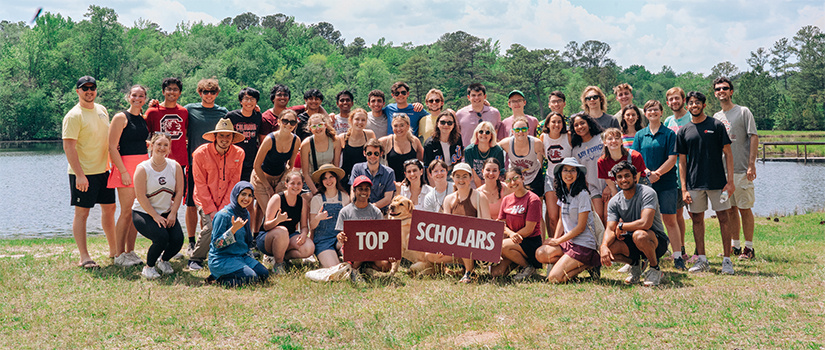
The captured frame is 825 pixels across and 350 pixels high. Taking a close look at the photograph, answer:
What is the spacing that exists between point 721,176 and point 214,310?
6.54 meters

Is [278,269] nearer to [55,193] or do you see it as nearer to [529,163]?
[529,163]

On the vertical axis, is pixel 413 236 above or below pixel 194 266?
above

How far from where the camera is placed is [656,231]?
761 cm

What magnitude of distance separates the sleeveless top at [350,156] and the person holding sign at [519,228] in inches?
93.6

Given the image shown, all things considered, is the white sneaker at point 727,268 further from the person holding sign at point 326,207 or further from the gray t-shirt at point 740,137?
the person holding sign at point 326,207

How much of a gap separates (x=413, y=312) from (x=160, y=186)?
13.1ft

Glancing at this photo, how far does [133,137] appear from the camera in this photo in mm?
8922

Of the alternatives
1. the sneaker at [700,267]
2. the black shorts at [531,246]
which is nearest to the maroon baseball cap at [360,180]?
the black shorts at [531,246]

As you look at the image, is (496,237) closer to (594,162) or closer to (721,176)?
(594,162)

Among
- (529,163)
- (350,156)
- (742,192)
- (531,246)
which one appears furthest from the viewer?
(350,156)

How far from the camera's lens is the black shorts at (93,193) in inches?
336

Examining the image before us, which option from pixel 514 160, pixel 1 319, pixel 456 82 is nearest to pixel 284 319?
pixel 1 319

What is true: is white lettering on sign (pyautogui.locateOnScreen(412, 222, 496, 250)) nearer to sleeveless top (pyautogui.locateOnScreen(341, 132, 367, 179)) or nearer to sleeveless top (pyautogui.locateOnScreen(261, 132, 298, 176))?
sleeveless top (pyautogui.locateOnScreen(341, 132, 367, 179))

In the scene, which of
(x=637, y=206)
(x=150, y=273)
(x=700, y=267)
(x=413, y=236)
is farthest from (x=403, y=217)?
(x=700, y=267)
